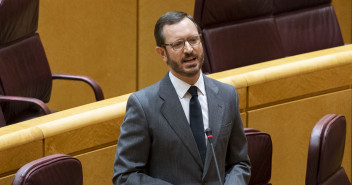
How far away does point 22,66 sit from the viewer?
51.3 inches

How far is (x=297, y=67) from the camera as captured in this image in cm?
119

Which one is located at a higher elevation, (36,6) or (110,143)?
(36,6)

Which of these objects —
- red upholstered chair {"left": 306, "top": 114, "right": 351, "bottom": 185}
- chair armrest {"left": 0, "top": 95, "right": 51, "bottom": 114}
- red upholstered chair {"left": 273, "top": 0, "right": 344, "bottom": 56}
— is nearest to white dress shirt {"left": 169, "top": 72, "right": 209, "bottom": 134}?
red upholstered chair {"left": 306, "top": 114, "right": 351, "bottom": 185}

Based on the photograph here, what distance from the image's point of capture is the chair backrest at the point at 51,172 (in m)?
0.78

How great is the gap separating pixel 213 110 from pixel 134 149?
0.35 feet

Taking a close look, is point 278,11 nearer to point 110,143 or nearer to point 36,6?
point 36,6

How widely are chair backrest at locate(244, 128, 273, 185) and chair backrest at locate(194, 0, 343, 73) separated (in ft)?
1.39

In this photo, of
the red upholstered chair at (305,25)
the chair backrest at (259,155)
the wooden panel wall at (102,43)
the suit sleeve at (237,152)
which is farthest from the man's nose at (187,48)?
the wooden panel wall at (102,43)

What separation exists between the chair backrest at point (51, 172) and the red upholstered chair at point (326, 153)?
0.95ft

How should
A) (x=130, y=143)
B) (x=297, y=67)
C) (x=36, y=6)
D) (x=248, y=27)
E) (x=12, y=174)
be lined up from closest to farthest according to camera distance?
(x=130, y=143) → (x=12, y=174) → (x=297, y=67) → (x=36, y=6) → (x=248, y=27)

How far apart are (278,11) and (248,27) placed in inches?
4.3

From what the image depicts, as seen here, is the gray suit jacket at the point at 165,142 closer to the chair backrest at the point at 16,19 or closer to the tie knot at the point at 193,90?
the tie knot at the point at 193,90

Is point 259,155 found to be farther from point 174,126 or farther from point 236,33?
point 236,33

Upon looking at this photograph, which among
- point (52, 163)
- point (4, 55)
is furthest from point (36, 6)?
point (52, 163)
